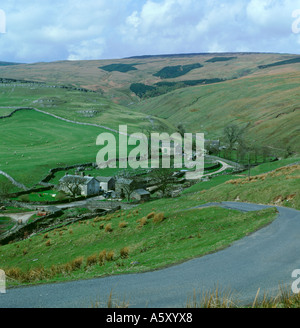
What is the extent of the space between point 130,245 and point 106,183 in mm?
64072

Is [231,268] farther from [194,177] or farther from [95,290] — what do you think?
[194,177]

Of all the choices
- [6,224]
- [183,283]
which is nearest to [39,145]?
[6,224]

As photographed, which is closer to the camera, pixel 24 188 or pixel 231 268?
pixel 231 268

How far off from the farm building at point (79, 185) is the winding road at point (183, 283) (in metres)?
66.5

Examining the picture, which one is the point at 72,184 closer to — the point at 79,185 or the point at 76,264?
the point at 79,185

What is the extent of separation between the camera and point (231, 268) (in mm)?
14281

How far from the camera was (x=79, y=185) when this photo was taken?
276ft

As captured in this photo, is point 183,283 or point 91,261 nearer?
point 183,283

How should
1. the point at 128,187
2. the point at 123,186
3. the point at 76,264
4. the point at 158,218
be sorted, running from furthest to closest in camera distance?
the point at 123,186 < the point at 128,187 < the point at 158,218 < the point at 76,264

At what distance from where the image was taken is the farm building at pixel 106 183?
8844 centimetres

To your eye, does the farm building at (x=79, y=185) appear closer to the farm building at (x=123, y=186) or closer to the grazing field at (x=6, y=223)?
the farm building at (x=123, y=186)

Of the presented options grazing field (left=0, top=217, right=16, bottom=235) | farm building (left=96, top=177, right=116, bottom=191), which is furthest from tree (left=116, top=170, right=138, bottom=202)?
grazing field (left=0, top=217, right=16, bottom=235)
